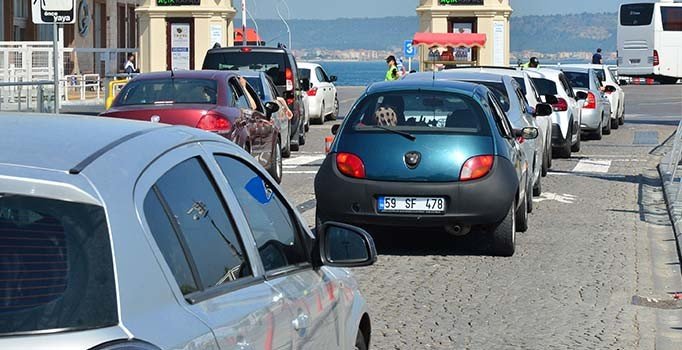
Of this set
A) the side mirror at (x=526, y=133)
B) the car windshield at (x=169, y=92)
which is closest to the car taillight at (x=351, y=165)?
the side mirror at (x=526, y=133)

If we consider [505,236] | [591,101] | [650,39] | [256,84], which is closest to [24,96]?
[256,84]

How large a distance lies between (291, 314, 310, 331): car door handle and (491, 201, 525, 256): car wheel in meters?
7.19

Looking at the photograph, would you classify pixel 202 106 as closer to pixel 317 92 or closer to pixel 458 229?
pixel 458 229

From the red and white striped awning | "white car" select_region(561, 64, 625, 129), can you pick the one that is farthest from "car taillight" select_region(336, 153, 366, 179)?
the red and white striped awning

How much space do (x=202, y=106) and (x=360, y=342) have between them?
1019 centimetres

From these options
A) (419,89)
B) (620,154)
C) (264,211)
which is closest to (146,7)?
(620,154)

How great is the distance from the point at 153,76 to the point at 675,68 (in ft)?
160

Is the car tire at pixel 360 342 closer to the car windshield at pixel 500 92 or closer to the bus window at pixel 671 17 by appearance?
the car windshield at pixel 500 92

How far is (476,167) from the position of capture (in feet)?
37.9

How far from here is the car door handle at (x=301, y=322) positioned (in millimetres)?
4453

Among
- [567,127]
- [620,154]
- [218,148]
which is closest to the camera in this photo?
[218,148]

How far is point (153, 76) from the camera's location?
1661 centimetres

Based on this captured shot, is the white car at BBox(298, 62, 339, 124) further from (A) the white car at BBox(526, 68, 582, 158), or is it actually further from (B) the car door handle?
(B) the car door handle

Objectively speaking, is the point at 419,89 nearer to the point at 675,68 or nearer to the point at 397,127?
the point at 397,127
